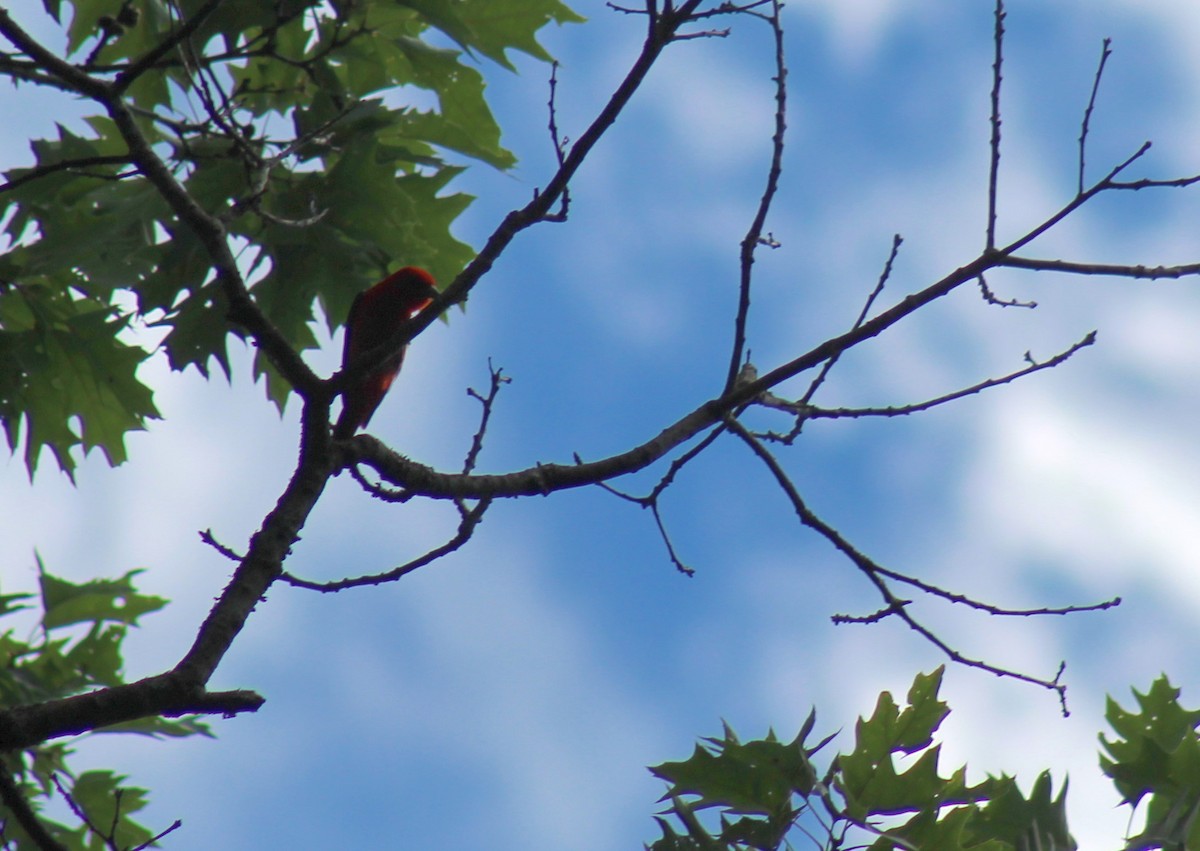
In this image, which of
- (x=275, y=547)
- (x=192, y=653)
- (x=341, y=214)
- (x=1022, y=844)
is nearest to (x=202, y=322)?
(x=341, y=214)

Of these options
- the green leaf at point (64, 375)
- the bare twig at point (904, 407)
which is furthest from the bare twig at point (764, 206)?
the green leaf at point (64, 375)

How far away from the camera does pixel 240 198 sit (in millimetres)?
4238

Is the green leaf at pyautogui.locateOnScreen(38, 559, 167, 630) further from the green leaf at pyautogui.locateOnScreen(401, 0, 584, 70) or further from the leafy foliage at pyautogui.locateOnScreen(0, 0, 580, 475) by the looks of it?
the green leaf at pyautogui.locateOnScreen(401, 0, 584, 70)

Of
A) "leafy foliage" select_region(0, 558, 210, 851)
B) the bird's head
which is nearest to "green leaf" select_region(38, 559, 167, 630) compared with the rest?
"leafy foliage" select_region(0, 558, 210, 851)

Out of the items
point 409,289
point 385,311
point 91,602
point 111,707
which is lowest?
point 111,707

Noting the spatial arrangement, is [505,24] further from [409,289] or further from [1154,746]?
[1154,746]

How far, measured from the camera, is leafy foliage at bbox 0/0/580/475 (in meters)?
4.09

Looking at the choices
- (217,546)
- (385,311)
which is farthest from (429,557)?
(385,311)

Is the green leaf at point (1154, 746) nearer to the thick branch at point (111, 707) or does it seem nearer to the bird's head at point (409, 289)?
the thick branch at point (111, 707)

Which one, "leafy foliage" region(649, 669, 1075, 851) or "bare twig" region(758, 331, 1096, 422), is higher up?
"bare twig" region(758, 331, 1096, 422)

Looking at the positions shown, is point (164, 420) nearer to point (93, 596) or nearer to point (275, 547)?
point (93, 596)

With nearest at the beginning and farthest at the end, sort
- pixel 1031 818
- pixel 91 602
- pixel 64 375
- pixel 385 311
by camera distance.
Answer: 1. pixel 1031 818
2. pixel 64 375
3. pixel 91 602
4. pixel 385 311

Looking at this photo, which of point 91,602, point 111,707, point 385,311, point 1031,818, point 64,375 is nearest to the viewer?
point 111,707

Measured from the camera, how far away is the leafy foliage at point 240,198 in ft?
13.4
